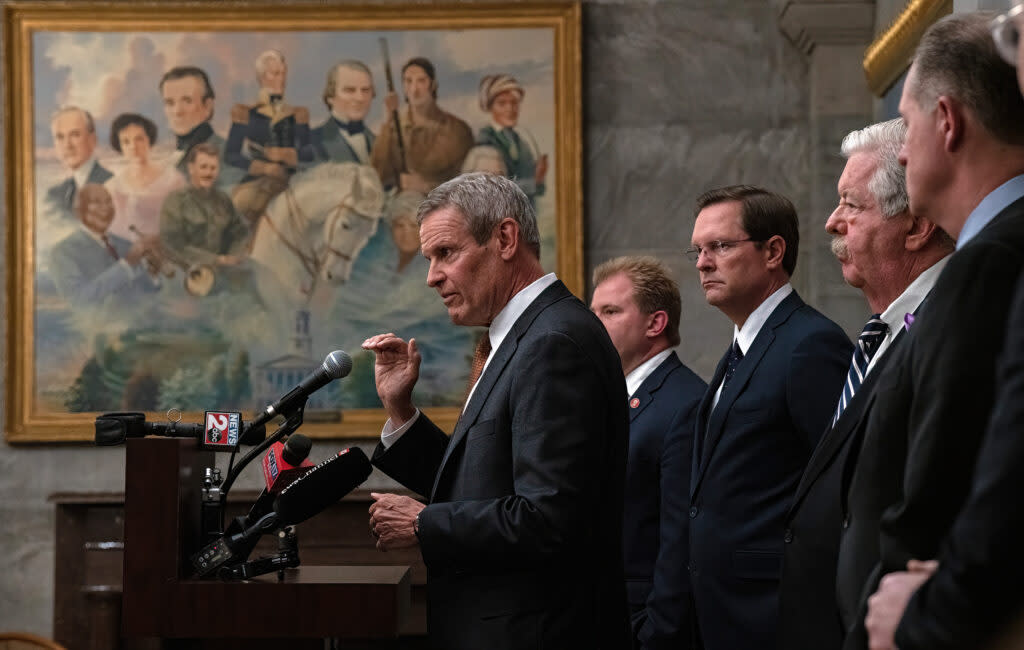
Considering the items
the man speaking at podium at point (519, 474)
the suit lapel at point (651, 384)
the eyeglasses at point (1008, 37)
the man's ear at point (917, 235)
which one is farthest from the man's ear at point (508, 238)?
the eyeglasses at point (1008, 37)

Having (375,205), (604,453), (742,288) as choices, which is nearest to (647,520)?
(742,288)

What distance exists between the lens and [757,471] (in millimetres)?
3418

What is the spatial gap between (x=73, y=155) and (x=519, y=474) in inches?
227

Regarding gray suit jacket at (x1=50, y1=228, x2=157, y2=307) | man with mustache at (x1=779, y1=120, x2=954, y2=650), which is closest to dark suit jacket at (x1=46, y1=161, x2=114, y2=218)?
gray suit jacket at (x1=50, y1=228, x2=157, y2=307)

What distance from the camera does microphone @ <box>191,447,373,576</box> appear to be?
9.90 ft

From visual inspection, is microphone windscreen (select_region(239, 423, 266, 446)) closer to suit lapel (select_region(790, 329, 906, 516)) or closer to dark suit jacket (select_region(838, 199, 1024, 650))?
A: suit lapel (select_region(790, 329, 906, 516))

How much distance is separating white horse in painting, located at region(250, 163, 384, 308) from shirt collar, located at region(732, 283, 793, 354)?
4312 millimetres

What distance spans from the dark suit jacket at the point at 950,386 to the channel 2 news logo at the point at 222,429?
181 centimetres

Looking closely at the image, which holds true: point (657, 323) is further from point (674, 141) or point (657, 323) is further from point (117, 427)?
point (674, 141)

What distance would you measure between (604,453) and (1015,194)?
136 cm

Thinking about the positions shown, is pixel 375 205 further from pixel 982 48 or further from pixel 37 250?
pixel 982 48

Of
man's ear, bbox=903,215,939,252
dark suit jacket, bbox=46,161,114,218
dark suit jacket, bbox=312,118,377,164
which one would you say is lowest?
man's ear, bbox=903,215,939,252

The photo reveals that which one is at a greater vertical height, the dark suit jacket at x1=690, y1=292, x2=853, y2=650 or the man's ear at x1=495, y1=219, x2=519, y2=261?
the man's ear at x1=495, y1=219, x2=519, y2=261

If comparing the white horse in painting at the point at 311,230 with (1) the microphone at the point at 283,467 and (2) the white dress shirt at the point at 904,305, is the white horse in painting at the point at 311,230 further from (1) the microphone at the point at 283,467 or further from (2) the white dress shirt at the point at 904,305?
(2) the white dress shirt at the point at 904,305
